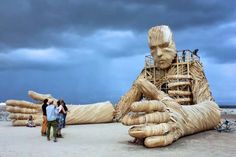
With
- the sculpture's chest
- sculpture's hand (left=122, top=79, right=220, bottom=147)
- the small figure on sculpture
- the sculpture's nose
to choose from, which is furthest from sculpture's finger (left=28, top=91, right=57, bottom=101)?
sculpture's hand (left=122, top=79, right=220, bottom=147)

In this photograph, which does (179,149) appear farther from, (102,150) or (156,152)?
(102,150)

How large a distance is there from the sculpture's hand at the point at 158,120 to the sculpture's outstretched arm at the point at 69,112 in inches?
327

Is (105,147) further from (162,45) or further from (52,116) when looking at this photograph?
(162,45)

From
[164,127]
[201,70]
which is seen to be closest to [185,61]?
[201,70]

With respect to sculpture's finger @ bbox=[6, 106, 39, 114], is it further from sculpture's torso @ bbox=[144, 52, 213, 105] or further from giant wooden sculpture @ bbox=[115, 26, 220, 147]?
sculpture's torso @ bbox=[144, 52, 213, 105]

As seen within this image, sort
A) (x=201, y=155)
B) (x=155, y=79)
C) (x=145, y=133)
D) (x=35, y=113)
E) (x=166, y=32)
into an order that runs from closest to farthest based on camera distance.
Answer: (x=201, y=155), (x=145, y=133), (x=35, y=113), (x=166, y=32), (x=155, y=79)

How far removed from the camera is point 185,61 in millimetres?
22562

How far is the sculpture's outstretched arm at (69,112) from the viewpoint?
19.8 meters

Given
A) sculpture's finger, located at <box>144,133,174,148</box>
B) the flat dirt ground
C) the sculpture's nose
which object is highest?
the sculpture's nose

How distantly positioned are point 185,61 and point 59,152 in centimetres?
1375

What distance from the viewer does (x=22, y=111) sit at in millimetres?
19828

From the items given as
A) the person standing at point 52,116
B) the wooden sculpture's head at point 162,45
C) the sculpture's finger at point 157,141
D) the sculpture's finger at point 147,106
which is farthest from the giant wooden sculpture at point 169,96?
the person standing at point 52,116

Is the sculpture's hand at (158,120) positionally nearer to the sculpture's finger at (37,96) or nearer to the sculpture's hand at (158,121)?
the sculpture's hand at (158,121)

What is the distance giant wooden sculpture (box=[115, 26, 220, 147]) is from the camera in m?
11.9
